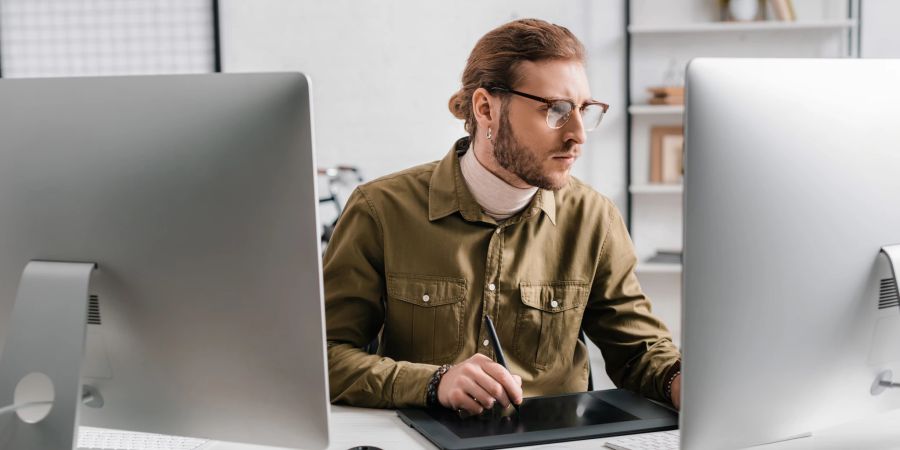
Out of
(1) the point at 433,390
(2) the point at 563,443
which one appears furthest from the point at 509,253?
(2) the point at 563,443

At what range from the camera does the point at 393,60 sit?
409 cm

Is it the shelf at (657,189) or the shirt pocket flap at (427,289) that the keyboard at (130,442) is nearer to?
the shirt pocket flap at (427,289)

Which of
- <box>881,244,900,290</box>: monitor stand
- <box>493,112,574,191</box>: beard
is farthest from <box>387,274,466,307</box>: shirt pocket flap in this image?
<box>881,244,900,290</box>: monitor stand

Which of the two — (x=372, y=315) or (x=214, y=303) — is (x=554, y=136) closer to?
(x=372, y=315)

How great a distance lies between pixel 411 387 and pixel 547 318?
372mm

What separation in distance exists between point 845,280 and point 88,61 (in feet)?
13.6

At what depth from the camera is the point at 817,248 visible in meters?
0.91

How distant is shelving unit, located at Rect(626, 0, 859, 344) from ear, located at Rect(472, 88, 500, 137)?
2.38 m

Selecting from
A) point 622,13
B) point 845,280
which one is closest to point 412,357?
point 845,280

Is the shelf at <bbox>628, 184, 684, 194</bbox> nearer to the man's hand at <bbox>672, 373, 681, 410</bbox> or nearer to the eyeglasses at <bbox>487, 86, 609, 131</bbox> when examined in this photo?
the eyeglasses at <bbox>487, 86, 609, 131</bbox>

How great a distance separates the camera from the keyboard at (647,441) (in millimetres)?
1095

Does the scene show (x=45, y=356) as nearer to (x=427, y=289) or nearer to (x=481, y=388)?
(x=481, y=388)

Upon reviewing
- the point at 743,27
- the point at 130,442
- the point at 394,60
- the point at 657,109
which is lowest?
the point at 130,442

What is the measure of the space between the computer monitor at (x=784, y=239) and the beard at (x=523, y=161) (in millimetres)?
635
